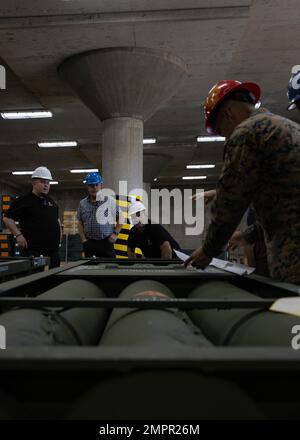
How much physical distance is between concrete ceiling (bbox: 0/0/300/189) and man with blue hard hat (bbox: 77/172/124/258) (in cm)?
252

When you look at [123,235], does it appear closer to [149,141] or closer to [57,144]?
[149,141]

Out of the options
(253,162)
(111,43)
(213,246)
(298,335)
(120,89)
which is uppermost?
(111,43)

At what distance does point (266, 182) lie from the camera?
1.96 metres

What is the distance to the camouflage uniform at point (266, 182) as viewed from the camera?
184 cm

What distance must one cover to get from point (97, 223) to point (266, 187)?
3832 millimetres

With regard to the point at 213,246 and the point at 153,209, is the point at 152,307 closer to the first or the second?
the point at 213,246

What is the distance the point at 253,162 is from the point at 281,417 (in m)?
1.20

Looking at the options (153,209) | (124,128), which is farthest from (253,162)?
(153,209)

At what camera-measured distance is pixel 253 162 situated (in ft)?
6.02

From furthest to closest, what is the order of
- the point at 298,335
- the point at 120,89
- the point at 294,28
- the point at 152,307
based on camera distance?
the point at 120,89 < the point at 294,28 < the point at 152,307 < the point at 298,335

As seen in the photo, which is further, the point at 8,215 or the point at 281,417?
the point at 8,215

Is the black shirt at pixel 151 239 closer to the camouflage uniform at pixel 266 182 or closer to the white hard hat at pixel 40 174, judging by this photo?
the white hard hat at pixel 40 174
